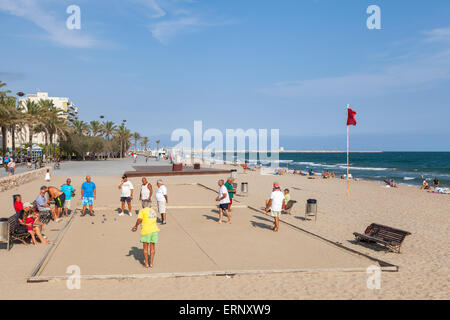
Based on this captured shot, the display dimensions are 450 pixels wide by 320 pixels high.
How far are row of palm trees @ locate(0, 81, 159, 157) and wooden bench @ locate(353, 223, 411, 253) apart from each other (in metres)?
35.6

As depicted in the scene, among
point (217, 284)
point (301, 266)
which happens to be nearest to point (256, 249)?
point (301, 266)

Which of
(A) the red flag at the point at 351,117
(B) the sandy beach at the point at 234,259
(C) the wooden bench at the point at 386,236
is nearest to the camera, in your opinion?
(B) the sandy beach at the point at 234,259

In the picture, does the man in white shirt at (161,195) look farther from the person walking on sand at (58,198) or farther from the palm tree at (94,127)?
the palm tree at (94,127)

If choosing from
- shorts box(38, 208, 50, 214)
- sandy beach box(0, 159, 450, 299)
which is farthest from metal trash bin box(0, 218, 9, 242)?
shorts box(38, 208, 50, 214)

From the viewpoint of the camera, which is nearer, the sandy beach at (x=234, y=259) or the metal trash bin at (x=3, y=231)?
the sandy beach at (x=234, y=259)

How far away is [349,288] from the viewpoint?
652cm

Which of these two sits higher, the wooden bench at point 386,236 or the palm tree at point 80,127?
the palm tree at point 80,127

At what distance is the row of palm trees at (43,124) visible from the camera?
3841 centimetres

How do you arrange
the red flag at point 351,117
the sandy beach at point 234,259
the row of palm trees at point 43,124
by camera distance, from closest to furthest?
the sandy beach at point 234,259, the red flag at point 351,117, the row of palm trees at point 43,124

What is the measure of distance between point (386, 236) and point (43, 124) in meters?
51.2

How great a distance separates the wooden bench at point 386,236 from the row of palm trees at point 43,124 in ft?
117

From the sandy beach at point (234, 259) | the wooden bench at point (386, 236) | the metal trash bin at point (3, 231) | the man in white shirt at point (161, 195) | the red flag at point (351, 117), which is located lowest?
the sandy beach at point (234, 259)

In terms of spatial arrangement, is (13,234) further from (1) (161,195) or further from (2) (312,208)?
(2) (312,208)

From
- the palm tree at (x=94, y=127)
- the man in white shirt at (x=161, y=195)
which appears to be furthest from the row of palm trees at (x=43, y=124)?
the man in white shirt at (x=161, y=195)
